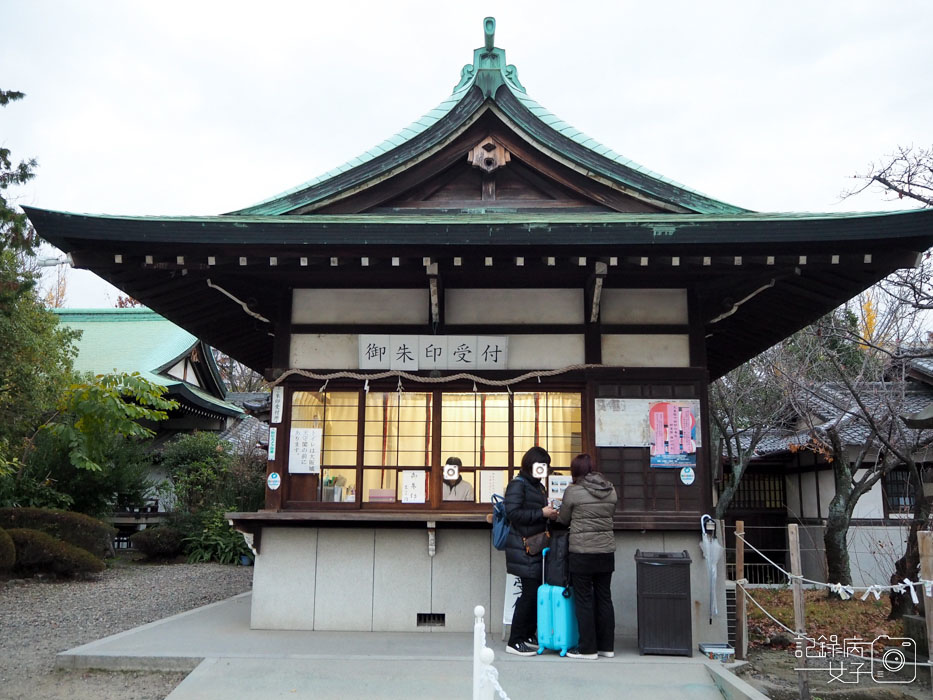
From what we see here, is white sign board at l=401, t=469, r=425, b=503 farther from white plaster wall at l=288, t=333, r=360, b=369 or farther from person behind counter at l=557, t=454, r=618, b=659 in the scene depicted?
person behind counter at l=557, t=454, r=618, b=659

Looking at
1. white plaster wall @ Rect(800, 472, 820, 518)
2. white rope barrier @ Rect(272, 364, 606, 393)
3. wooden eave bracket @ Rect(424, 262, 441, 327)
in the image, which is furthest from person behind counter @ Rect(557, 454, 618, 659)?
white plaster wall @ Rect(800, 472, 820, 518)

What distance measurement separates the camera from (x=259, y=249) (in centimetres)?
752

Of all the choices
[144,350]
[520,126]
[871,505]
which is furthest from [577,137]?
[144,350]

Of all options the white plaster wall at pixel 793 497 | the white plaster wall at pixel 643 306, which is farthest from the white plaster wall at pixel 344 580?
the white plaster wall at pixel 793 497

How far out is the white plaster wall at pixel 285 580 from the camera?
8.14 m

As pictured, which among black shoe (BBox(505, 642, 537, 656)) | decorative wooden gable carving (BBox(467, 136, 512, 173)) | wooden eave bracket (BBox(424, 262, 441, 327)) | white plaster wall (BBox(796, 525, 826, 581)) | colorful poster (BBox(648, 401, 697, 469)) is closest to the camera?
black shoe (BBox(505, 642, 537, 656))

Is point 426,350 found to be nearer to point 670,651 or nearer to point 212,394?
point 670,651

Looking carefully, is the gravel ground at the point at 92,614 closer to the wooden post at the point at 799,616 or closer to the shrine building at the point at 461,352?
the shrine building at the point at 461,352

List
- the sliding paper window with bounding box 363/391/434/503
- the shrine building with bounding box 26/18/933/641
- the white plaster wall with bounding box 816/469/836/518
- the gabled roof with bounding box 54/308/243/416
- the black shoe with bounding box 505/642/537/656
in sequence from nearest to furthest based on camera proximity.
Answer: the black shoe with bounding box 505/642/537/656 → the shrine building with bounding box 26/18/933/641 → the sliding paper window with bounding box 363/391/434/503 → the white plaster wall with bounding box 816/469/836/518 → the gabled roof with bounding box 54/308/243/416

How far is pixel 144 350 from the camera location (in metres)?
26.8

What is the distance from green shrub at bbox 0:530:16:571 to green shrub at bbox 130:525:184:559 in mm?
5184

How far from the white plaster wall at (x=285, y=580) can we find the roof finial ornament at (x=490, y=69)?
5.37 metres

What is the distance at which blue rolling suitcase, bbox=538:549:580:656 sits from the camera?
23.0ft

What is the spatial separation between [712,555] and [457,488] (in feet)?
9.10
